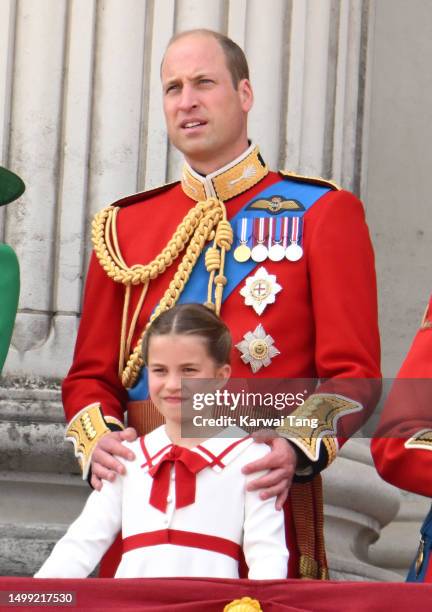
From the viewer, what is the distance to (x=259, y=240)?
389 centimetres

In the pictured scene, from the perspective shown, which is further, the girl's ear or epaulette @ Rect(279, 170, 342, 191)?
epaulette @ Rect(279, 170, 342, 191)

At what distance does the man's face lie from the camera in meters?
3.91

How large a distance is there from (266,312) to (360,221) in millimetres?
309

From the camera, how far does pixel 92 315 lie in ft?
13.1

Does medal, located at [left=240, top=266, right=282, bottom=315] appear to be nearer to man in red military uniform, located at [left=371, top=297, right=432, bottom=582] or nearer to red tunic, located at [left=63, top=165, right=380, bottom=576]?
red tunic, located at [left=63, top=165, right=380, bottom=576]

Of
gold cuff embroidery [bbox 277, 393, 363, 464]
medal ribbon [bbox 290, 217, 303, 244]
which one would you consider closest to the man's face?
medal ribbon [bbox 290, 217, 303, 244]

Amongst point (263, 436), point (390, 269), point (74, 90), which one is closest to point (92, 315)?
point (263, 436)

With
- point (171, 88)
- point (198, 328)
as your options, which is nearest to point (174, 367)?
point (198, 328)

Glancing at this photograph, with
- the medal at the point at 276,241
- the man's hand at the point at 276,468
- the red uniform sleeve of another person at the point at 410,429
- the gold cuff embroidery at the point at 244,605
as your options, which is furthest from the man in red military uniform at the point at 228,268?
the gold cuff embroidery at the point at 244,605

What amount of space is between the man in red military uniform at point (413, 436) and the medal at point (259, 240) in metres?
0.51

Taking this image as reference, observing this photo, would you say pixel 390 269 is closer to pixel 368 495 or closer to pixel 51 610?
pixel 368 495

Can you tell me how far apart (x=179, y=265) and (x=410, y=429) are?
0.77m

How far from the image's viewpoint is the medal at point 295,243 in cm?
383

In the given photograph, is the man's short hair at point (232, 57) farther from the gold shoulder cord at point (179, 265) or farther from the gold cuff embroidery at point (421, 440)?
the gold cuff embroidery at point (421, 440)
